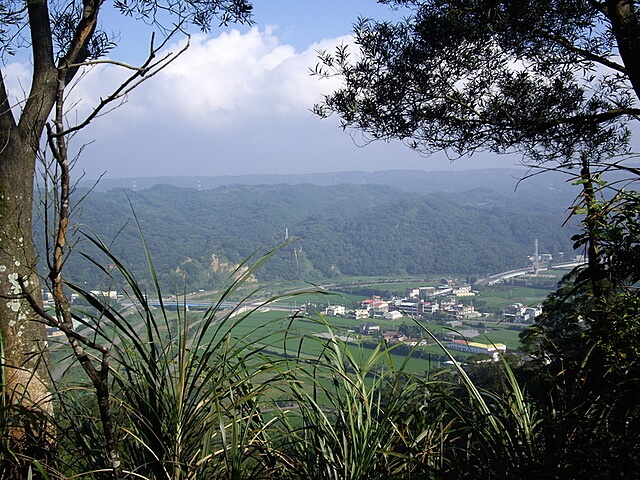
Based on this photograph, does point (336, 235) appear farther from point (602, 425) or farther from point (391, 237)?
point (602, 425)

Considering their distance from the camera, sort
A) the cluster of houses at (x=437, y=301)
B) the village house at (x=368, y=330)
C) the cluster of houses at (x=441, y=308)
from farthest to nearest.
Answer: the cluster of houses at (x=437, y=301)
the cluster of houses at (x=441, y=308)
the village house at (x=368, y=330)

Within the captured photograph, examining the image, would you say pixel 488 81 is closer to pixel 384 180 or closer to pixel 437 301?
pixel 437 301

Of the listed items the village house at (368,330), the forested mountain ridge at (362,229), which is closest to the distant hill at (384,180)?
the forested mountain ridge at (362,229)

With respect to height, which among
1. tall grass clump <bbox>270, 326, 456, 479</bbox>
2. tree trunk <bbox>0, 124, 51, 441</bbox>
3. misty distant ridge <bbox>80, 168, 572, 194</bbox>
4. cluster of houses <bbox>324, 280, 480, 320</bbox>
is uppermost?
misty distant ridge <bbox>80, 168, 572, 194</bbox>

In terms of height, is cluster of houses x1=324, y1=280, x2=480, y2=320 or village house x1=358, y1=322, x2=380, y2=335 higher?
village house x1=358, y1=322, x2=380, y2=335

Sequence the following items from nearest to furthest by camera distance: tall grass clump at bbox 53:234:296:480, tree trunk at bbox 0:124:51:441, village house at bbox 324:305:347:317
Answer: tall grass clump at bbox 53:234:296:480, tree trunk at bbox 0:124:51:441, village house at bbox 324:305:347:317

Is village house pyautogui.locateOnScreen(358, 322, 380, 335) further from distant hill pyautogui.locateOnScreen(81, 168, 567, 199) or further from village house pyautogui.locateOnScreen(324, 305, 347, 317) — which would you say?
distant hill pyautogui.locateOnScreen(81, 168, 567, 199)

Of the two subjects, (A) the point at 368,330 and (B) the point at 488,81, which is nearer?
(B) the point at 488,81

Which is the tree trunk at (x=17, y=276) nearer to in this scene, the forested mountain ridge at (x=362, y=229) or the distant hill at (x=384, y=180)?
the forested mountain ridge at (x=362, y=229)

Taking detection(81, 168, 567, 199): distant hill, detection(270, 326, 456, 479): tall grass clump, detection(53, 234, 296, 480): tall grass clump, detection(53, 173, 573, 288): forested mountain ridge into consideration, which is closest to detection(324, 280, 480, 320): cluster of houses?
detection(53, 173, 573, 288): forested mountain ridge

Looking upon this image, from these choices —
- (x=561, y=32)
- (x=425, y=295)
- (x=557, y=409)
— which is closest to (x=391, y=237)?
(x=425, y=295)

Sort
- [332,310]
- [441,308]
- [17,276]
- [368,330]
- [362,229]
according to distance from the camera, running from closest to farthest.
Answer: [17,276], [332,310], [368,330], [441,308], [362,229]

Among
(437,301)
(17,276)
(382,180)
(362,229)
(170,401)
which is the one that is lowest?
(437,301)

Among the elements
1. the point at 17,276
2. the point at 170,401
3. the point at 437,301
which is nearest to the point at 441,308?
the point at 437,301
